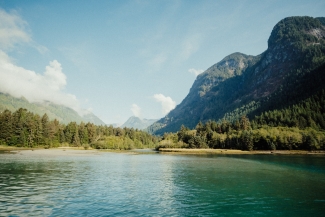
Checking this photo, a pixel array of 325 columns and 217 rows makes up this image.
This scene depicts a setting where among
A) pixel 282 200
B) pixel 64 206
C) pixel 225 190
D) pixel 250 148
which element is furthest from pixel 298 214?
pixel 250 148

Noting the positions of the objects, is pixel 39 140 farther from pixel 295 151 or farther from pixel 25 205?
pixel 295 151

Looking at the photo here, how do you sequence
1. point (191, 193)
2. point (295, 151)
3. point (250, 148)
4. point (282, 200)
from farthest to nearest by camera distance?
point (250, 148) → point (295, 151) → point (191, 193) → point (282, 200)

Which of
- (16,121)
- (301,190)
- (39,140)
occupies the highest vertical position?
(16,121)

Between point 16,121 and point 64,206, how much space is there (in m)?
184

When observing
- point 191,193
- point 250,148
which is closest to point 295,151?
point 250,148

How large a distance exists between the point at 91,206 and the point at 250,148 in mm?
184574

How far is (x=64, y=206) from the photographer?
2878cm

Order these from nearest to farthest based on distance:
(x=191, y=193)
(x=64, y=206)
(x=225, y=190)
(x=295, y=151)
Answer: (x=64, y=206)
(x=191, y=193)
(x=225, y=190)
(x=295, y=151)

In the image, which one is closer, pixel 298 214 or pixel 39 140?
pixel 298 214

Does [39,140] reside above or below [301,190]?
above

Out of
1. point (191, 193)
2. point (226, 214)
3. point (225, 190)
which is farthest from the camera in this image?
point (225, 190)

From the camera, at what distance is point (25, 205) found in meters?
28.5

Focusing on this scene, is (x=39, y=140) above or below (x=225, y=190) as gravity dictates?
above

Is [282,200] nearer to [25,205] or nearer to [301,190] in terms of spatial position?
[301,190]
